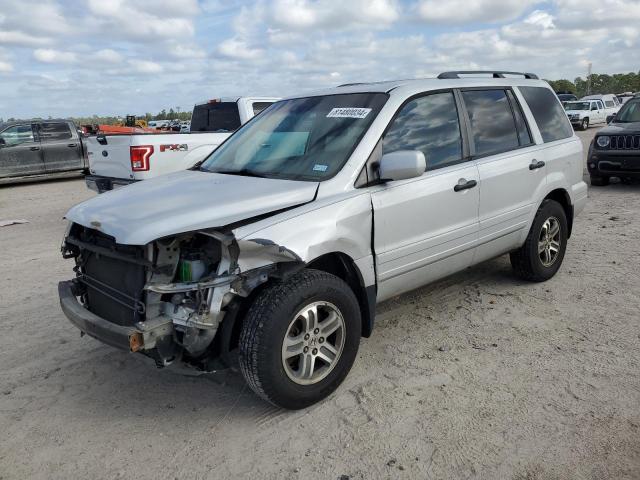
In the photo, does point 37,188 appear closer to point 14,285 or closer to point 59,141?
point 59,141

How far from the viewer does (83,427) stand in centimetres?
320

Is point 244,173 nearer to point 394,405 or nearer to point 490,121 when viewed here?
point 394,405

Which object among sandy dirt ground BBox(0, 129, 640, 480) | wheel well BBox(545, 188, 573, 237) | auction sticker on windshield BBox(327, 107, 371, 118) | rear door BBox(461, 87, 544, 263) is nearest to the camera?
sandy dirt ground BBox(0, 129, 640, 480)

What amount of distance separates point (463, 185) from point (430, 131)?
480 mm

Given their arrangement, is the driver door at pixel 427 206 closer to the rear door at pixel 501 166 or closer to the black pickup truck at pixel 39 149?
the rear door at pixel 501 166

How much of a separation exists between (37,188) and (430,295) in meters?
12.8

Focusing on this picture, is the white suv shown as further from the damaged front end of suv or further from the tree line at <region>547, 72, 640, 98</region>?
the tree line at <region>547, 72, 640, 98</region>

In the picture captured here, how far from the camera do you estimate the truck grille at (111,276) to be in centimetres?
304

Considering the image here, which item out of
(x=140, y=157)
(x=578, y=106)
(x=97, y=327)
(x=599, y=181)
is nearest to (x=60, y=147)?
(x=140, y=157)

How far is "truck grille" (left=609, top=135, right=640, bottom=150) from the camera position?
33.2ft

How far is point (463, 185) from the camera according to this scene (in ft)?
13.3

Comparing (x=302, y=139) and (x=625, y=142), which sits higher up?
(x=302, y=139)

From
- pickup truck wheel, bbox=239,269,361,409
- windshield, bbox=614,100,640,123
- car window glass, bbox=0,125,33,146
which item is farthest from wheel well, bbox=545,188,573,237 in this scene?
car window glass, bbox=0,125,33,146

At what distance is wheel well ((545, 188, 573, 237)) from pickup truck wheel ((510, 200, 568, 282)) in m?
0.13
